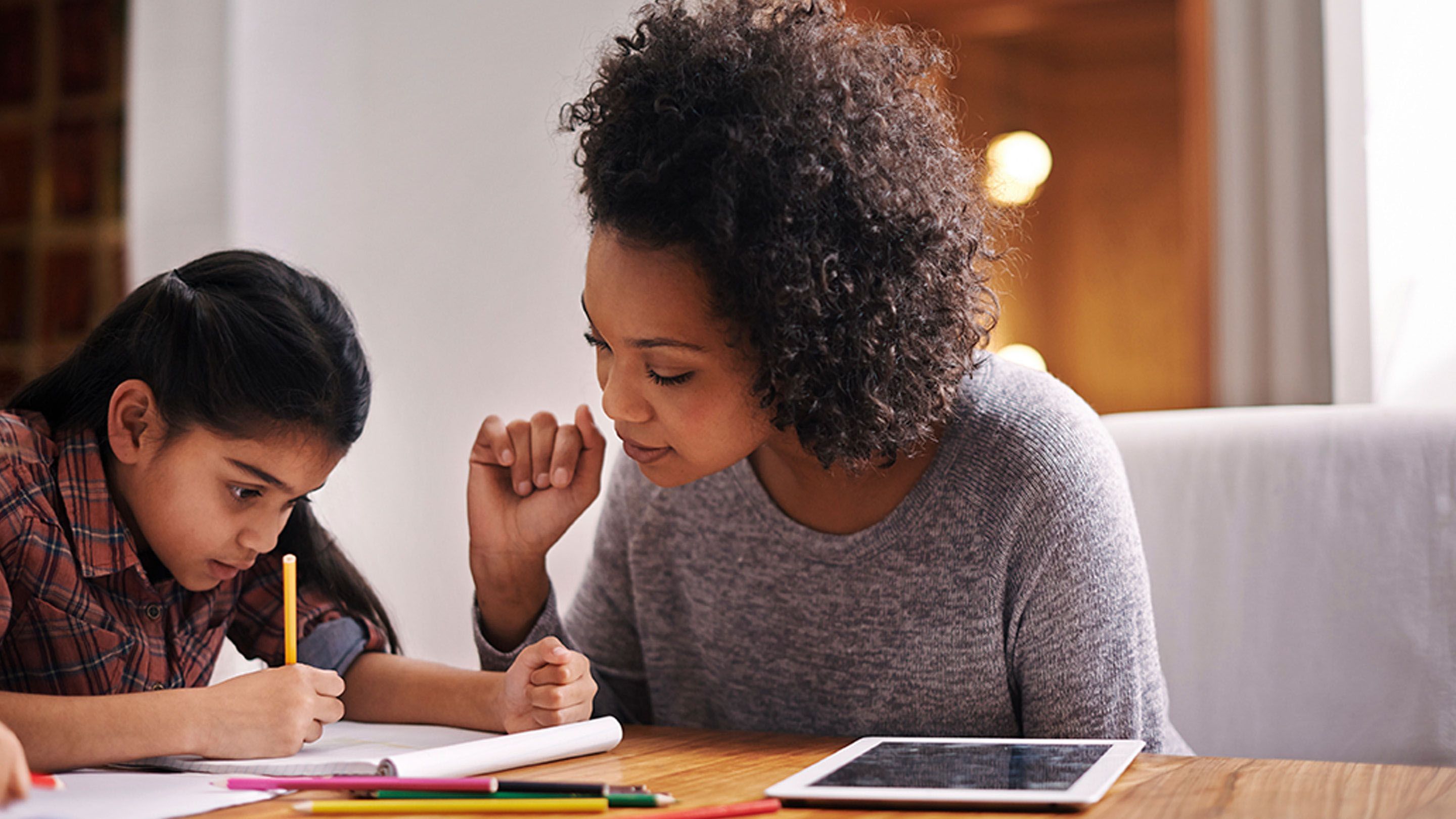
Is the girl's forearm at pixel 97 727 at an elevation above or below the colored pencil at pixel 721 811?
above

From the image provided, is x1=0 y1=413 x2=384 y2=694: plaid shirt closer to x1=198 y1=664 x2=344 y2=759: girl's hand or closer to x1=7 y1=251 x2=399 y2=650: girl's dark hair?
x1=7 y1=251 x2=399 y2=650: girl's dark hair

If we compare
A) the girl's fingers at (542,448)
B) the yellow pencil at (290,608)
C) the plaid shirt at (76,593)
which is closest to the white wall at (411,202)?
the girl's fingers at (542,448)


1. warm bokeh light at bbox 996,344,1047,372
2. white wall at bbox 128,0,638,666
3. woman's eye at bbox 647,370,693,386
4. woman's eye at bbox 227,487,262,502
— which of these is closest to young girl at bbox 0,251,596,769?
woman's eye at bbox 227,487,262,502

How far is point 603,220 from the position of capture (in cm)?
98

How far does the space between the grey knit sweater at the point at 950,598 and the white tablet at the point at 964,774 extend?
A: 0.62 ft

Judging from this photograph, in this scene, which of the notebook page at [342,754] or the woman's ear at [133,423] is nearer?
the notebook page at [342,754]

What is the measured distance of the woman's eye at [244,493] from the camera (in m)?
1.03

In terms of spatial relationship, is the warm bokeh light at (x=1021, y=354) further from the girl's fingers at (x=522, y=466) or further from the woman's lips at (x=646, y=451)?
the woman's lips at (x=646, y=451)

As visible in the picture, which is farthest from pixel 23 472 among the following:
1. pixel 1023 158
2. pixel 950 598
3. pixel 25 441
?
pixel 1023 158

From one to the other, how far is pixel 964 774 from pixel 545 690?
1.22 ft

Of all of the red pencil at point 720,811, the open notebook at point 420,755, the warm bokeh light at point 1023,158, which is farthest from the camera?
the warm bokeh light at point 1023,158

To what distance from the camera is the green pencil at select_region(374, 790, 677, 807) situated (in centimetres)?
67

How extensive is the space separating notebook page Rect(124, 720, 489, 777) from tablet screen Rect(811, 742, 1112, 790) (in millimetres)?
299

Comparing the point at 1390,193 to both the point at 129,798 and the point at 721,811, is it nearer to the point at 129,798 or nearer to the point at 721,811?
the point at 721,811
